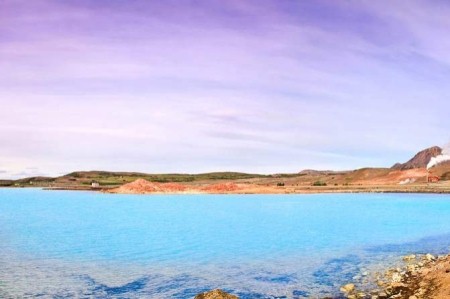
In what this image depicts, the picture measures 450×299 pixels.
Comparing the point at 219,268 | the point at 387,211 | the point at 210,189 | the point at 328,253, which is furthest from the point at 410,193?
the point at 219,268

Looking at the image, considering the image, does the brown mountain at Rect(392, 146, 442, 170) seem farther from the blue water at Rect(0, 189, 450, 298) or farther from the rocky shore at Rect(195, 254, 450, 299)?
the rocky shore at Rect(195, 254, 450, 299)

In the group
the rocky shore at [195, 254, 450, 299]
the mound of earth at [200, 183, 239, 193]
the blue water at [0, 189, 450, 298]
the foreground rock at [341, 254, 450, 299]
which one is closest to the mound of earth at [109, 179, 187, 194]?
the mound of earth at [200, 183, 239, 193]

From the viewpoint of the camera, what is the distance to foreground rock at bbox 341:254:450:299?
17.2m

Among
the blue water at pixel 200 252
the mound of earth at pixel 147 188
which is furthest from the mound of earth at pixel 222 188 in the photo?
the blue water at pixel 200 252

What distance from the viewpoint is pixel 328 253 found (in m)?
29.3

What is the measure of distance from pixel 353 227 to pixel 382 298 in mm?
26584

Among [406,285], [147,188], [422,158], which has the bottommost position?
[406,285]

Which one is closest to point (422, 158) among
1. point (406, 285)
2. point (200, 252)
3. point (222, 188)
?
point (222, 188)

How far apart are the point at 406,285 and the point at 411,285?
0.71ft

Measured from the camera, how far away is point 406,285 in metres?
19.2

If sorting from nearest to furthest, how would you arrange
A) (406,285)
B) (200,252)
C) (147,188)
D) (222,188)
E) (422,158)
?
(406,285), (200,252), (222,188), (147,188), (422,158)

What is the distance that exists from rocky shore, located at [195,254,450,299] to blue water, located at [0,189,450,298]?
1256 millimetres

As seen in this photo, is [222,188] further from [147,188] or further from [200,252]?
[200,252]

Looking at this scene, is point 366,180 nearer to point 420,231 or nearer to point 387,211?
point 387,211
